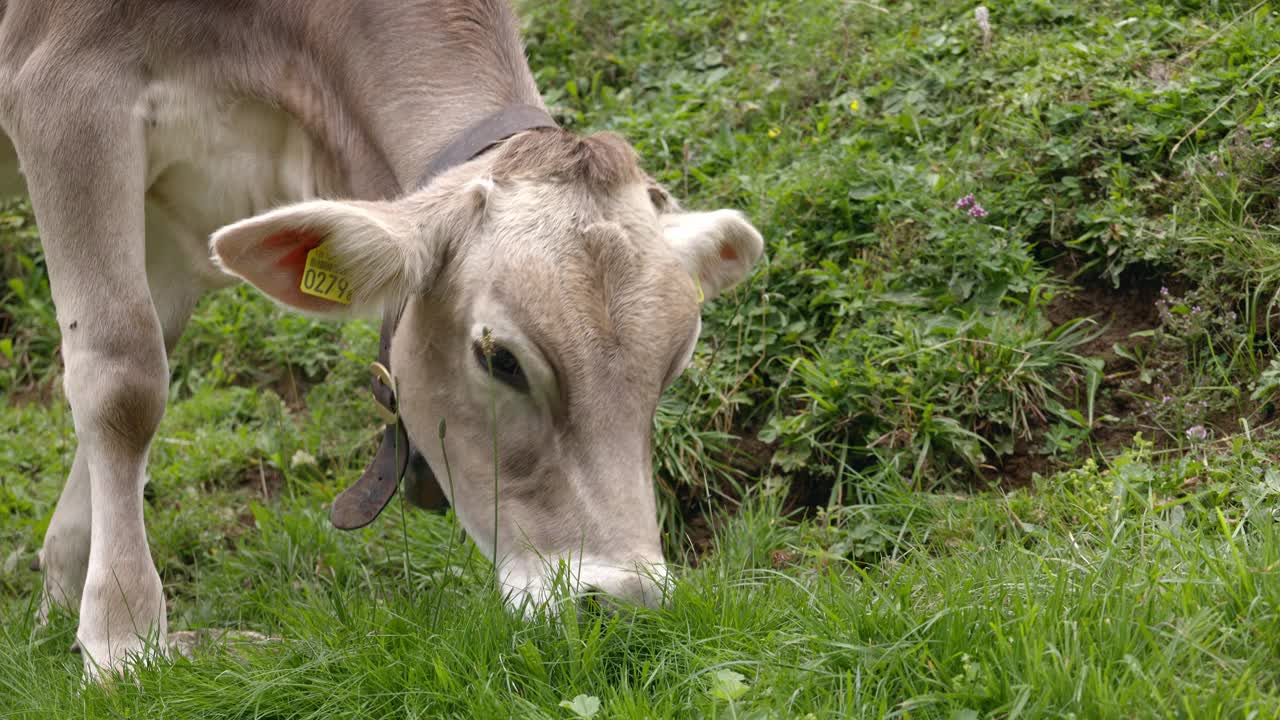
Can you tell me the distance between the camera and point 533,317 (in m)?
3.08

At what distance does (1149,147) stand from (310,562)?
329 cm

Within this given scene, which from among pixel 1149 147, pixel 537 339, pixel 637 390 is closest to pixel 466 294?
pixel 537 339

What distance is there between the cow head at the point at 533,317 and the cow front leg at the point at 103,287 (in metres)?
Result: 0.57

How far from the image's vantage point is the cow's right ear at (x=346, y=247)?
3.21 metres

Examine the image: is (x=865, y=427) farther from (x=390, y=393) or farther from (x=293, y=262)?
(x=293, y=262)

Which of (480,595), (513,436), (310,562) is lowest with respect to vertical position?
(310,562)

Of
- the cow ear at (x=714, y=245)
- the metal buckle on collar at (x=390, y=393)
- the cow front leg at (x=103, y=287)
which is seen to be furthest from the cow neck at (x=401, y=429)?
the cow front leg at (x=103, y=287)

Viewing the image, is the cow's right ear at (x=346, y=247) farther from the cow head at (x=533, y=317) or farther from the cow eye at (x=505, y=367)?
the cow eye at (x=505, y=367)

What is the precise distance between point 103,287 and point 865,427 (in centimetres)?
241

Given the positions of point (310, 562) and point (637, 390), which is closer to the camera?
point (637, 390)

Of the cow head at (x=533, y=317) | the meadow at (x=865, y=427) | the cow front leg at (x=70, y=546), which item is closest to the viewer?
the meadow at (x=865, y=427)

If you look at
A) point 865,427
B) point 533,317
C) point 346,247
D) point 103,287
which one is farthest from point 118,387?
point 865,427

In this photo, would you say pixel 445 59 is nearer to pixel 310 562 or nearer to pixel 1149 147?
pixel 310 562

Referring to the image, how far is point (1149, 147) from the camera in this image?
4.63 meters
